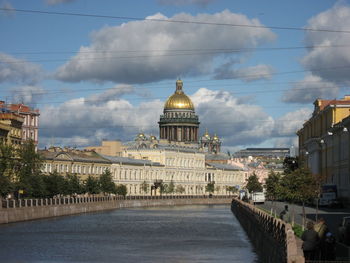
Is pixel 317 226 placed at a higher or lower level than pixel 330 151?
lower

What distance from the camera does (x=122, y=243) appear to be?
55.2 m

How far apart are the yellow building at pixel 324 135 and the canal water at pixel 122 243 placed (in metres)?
23.2

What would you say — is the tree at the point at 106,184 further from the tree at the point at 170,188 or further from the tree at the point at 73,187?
the tree at the point at 170,188

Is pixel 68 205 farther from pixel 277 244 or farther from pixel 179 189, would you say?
pixel 179 189

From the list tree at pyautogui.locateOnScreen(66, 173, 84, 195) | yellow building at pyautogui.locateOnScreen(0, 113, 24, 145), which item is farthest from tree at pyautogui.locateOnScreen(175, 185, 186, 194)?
yellow building at pyautogui.locateOnScreen(0, 113, 24, 145)

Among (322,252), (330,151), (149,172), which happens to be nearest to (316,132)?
(330,151)

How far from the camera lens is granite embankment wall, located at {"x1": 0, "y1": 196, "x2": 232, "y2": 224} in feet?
240

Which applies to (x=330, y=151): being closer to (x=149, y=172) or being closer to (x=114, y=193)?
(x=114, y=193)

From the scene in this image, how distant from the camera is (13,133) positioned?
113312 millimetres

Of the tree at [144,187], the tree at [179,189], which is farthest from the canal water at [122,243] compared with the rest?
the tree at [179,189]

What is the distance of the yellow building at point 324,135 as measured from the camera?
96.8m

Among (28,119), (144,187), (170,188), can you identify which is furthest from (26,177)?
(170,188)

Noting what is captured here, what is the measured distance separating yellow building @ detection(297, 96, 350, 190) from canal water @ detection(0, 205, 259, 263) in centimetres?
2323

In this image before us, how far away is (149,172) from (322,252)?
495ft
